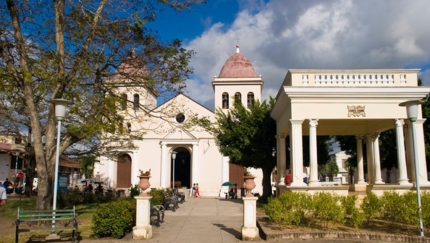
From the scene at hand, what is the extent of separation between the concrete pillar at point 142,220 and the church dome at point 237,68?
26755 millimetres

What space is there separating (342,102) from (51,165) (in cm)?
1103

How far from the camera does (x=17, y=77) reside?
40.2 feet

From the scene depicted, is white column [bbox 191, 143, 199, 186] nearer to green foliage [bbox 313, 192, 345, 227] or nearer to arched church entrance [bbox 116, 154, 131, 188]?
arched church entrance [bbox 116, 154, 131, 188]

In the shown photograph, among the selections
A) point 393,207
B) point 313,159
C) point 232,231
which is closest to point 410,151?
point 313,159

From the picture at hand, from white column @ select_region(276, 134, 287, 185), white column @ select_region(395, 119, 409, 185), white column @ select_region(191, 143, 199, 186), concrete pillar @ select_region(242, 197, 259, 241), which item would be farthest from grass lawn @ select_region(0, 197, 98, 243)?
white column @ select_region(191, 143, 199, 186)

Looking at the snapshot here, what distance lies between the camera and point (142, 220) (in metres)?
10.0

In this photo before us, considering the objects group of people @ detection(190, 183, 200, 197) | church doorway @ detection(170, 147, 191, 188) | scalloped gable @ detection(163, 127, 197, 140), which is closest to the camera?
group of people @ detection(190, 183, 200, 197)

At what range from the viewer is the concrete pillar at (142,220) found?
32.5 feet

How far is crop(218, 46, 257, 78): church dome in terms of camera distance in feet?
118

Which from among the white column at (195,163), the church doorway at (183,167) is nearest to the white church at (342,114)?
the white column at (195,163)

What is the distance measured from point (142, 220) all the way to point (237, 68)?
2774cm

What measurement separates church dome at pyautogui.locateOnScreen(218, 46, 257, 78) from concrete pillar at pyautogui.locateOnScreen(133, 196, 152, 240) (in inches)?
1053

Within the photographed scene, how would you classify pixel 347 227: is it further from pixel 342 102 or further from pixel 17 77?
pixel 17 77

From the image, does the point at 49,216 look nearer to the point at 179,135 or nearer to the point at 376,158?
the point at 376,158
